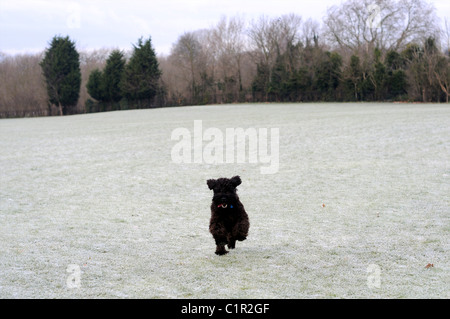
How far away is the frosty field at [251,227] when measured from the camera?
4.95 meters

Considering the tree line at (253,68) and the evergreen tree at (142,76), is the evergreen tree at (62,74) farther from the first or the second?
the evergreen tree at (142,76)

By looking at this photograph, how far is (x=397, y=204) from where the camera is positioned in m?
9.01

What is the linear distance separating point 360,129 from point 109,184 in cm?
1349

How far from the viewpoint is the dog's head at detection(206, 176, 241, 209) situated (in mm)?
5438

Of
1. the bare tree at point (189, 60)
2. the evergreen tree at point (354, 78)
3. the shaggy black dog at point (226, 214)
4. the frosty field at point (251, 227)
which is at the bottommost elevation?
the frosty field at point (251, 227)

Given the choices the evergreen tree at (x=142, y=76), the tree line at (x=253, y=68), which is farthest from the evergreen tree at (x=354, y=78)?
the evergreen tree at (x=142, y=76)

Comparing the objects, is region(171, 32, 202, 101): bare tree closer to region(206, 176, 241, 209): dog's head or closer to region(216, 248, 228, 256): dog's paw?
region(216, 248, 228, 256): dog's paw

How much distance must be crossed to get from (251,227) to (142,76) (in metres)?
60.2

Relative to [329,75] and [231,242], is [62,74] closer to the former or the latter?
[329,75]

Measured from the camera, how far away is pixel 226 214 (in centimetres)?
562

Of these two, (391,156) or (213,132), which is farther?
(213,132)

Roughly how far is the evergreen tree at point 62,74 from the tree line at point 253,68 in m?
0.14
